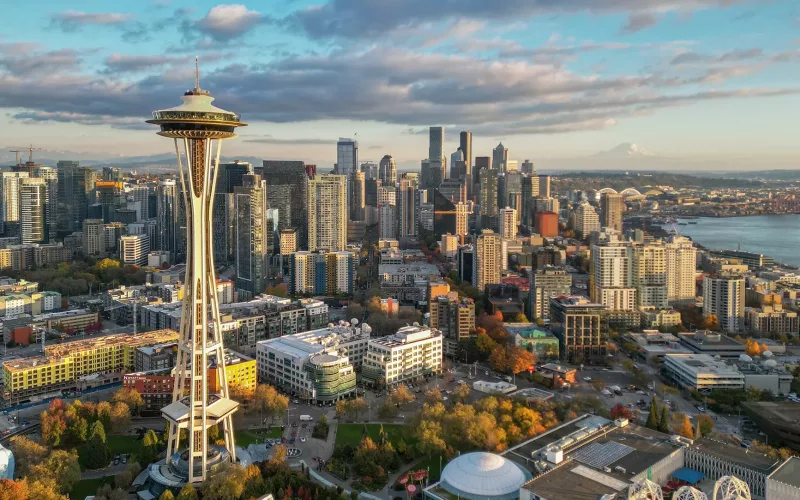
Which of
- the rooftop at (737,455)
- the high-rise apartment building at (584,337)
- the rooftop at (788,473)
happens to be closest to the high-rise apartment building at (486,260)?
the high-rise apartment building at (584,337)

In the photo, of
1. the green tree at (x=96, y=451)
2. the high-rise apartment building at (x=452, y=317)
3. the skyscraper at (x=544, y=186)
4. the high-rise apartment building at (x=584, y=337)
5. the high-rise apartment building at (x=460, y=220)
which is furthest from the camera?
the skyscraper at (x=544, y=186)

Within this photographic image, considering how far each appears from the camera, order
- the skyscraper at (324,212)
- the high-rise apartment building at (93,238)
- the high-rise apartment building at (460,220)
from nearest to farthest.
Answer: the skyscraper at (324,212), the high-rise apartment building at (93,238), the high-rise apartment building at (460,220)

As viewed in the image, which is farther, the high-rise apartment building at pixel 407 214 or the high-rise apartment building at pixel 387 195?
the high-rise apartment building at pixel 387 195

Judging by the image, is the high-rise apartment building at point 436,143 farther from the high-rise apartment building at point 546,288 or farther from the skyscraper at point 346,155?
the high-rise apartment building at point 546,288

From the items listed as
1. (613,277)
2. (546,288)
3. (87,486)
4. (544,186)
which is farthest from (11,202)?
(544,186)

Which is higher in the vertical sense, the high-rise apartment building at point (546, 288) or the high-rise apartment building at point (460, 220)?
the high-rise apartment building at point (460, 220)

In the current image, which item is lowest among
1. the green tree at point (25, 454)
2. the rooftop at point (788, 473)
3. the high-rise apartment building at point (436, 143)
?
the green tree at point (25, 454)
